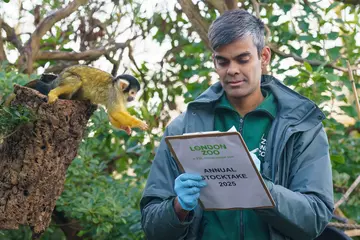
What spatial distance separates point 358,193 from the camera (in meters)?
4.54

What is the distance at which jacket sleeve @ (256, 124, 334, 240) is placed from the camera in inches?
73.1

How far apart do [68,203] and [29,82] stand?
995 millimetres

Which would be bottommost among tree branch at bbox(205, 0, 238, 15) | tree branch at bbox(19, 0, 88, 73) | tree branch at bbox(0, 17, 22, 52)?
tree branch at bbox(205, 0, 238, 15)

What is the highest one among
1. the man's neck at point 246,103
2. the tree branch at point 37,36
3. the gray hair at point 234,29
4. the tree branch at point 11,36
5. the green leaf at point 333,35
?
the tree branch at point 11,36

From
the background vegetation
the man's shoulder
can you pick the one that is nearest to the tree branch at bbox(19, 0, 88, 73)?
the background vegetation

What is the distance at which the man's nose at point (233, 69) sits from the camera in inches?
79.9

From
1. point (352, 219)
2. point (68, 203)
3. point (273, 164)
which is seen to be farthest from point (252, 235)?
point (352, 219)

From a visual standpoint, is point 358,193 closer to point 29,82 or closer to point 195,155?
point 29,82

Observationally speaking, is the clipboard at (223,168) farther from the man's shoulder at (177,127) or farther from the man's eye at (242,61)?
the man's eye at (242,61)

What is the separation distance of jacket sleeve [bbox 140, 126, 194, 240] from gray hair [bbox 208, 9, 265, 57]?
0.34 m

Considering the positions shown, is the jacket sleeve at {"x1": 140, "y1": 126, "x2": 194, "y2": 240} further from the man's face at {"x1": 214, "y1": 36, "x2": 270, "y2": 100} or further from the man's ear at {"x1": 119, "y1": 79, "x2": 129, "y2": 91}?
the man's ear at {"x1": 119, "y1": 79, "x2": 129, "y2": 91}

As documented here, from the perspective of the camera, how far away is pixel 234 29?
204 cm

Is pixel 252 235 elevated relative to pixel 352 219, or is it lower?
elevated

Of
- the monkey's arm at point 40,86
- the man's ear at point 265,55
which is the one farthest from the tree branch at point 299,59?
the man's ear at point 265,55
